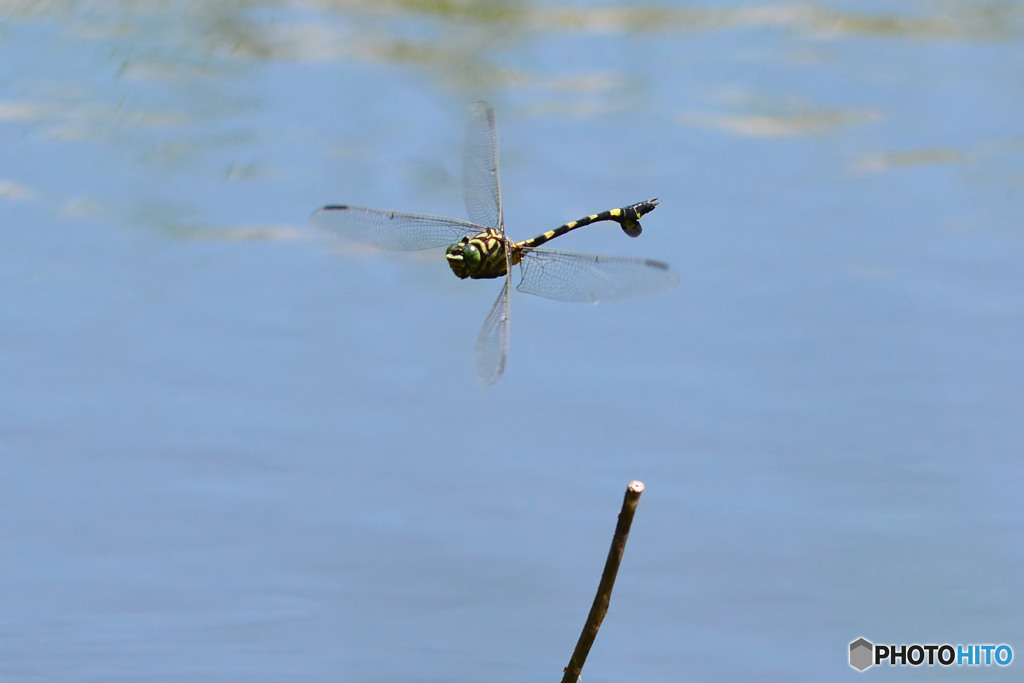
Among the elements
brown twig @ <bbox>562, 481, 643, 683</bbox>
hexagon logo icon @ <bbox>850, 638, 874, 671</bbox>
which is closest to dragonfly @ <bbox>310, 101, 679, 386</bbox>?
brown twig @ <bbox>562, 481, 643, 683</bbox>

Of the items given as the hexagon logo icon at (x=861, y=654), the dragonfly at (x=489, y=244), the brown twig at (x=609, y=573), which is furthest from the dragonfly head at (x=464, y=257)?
the hexagon logo icon at (x=861, y=654)

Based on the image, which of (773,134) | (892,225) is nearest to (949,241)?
(892,225)

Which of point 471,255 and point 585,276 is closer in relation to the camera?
point 471,255

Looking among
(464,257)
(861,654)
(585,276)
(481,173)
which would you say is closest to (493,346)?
(464,257)

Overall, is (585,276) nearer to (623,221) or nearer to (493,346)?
(623,221)

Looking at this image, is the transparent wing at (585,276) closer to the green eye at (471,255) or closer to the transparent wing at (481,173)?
the transparent wing at (481,173)

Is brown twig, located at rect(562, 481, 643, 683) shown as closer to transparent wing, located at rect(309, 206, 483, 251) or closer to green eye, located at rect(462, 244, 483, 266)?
green eye, located at rect(462, 244, 483, 266)

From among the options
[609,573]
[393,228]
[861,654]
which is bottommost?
[861,654]
